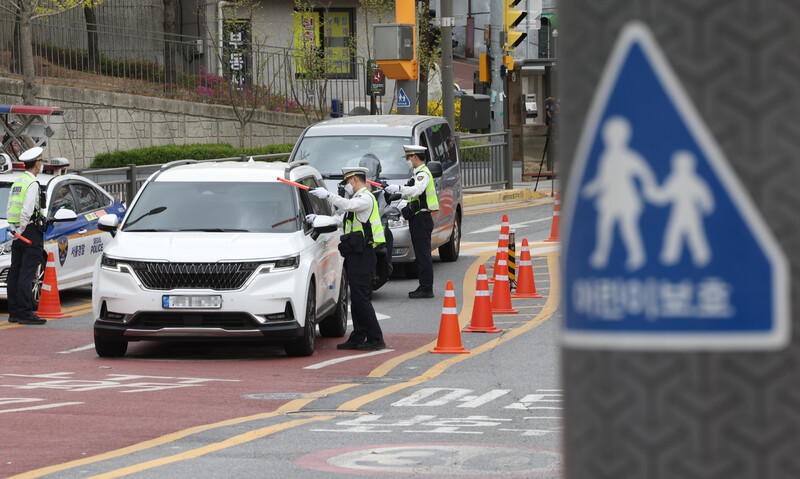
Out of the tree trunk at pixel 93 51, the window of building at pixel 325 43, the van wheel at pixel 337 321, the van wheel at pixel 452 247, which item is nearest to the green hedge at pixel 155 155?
the tree trunk at pixel 93 51

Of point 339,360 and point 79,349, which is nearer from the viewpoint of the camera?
point 339,360

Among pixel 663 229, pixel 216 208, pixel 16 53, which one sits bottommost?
pixel 216 208

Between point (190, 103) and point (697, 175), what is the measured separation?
113 ft

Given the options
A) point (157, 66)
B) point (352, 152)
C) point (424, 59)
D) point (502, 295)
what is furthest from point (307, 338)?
point (424, 59)

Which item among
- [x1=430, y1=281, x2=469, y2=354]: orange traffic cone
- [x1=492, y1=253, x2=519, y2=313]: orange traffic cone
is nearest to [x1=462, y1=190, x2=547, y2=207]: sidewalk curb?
[x1=492, y1=253, x2=519, y2=313]: orange traffic cone

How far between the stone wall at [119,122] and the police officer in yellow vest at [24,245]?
1650 centimetres

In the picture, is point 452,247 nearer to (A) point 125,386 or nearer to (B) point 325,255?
(B) point 325,255

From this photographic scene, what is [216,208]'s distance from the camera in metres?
12.9

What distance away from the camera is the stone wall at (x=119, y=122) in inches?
1241

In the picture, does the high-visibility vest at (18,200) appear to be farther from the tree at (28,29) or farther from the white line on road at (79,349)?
the tree at (28,29)

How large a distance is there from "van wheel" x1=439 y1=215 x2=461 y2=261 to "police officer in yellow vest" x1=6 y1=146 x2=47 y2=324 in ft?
23.4

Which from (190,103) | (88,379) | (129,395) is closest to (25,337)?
(88,379)

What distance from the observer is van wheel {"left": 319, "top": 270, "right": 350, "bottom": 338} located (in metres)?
14.0

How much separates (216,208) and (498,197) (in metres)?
17.3
